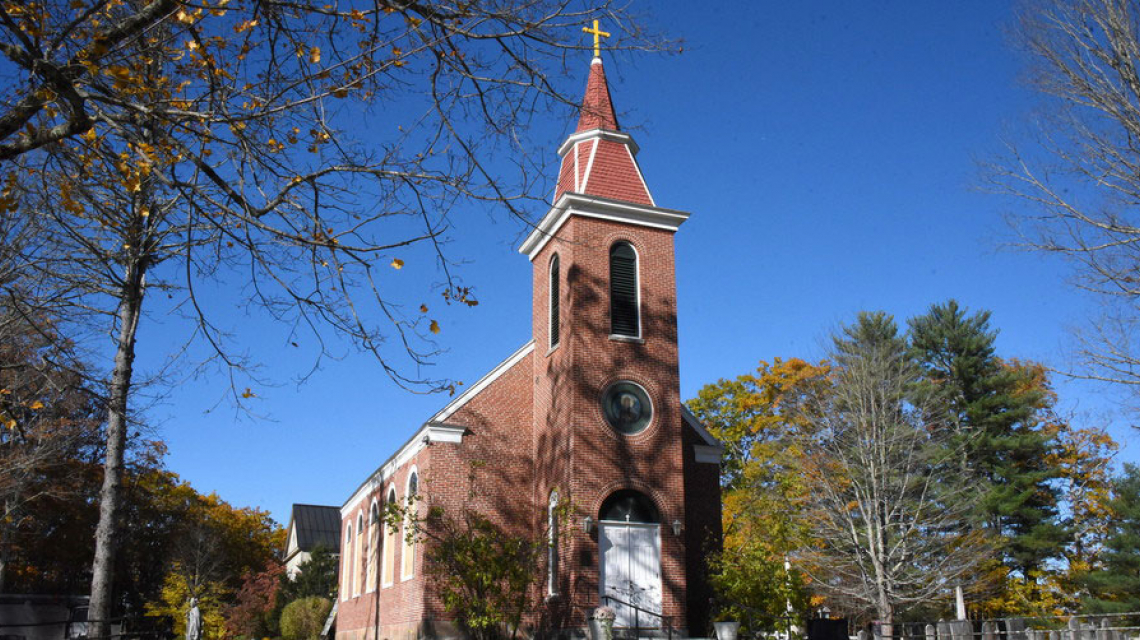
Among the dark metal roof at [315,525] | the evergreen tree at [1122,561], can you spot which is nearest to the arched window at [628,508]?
the evergreen tree at [1122,561]

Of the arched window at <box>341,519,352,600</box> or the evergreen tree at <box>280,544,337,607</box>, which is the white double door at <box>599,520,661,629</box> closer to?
the arched window at <box>341,519,352,600</box>

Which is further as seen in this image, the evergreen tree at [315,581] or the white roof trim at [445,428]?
the evergreen tree at [315,581]

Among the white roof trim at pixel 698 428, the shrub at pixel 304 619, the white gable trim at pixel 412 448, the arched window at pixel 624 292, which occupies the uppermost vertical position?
the arched window at pixel 624 292

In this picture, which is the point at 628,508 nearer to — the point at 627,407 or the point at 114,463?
the point at 627,407

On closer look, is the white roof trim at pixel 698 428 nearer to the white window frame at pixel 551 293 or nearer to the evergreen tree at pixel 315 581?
the white window frame at pixel 551 293

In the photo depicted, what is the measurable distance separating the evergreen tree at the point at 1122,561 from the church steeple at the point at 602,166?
2270 cm

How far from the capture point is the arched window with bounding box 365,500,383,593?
26728 millimetres

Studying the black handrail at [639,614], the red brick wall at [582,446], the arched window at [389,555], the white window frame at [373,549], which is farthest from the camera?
the white window frame at [373,549]

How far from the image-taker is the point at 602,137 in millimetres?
22391

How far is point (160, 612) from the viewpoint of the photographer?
4066cm

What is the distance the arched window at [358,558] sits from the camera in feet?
97.3

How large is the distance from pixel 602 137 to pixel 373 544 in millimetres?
14130

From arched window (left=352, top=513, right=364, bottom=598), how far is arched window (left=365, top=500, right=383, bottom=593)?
1.66 meters

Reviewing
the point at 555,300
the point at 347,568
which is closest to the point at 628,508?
the point at 555,300
